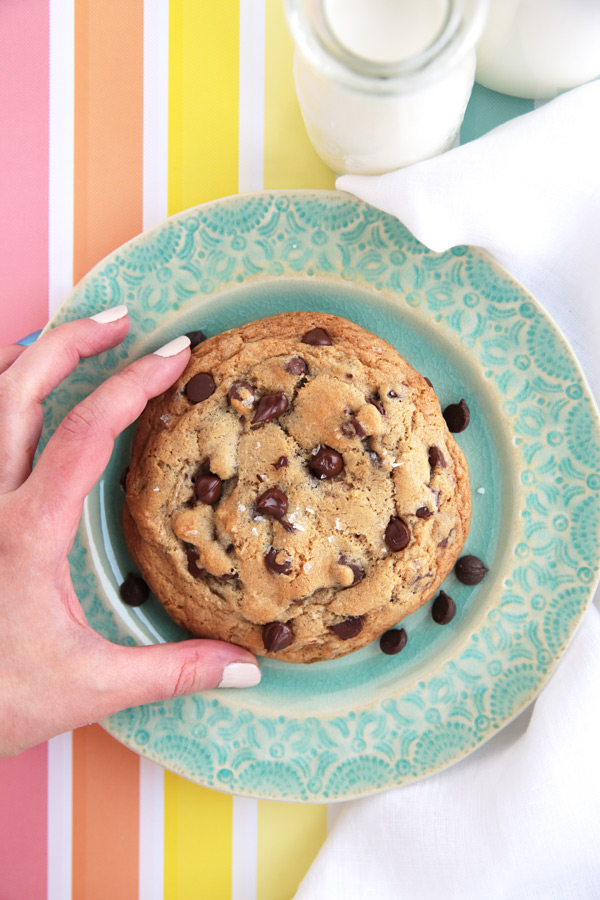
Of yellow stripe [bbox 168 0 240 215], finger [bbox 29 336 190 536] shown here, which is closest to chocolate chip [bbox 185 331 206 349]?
finger [bbox 29 336 190 536]

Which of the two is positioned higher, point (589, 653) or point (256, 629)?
point (256, 629)

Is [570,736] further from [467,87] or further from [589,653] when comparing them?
[467,87]

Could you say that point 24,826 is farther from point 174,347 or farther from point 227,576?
point 174,347

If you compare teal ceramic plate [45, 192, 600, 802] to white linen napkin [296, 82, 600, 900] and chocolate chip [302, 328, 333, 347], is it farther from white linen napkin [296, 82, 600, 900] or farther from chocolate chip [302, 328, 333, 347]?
chocolate chip [302, 328, 333, 347]

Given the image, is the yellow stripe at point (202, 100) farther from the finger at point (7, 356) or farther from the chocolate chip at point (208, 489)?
the chocolate chip at point (208, 489)

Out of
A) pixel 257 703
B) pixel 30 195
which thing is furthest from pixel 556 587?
pixel 30 195

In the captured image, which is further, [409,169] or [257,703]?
[257,703]

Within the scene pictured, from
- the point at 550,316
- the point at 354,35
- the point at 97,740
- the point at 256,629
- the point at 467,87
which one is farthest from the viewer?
the point at 97,740
